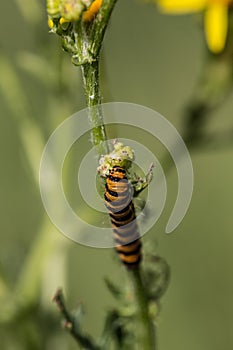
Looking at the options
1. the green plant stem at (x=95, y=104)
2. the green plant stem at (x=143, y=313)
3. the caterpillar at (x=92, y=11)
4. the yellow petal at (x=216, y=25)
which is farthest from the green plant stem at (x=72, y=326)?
the yellow petal at (x=216, y=25)

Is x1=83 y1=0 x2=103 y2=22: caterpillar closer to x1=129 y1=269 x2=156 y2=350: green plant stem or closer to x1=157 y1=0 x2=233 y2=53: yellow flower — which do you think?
x1=129 y1=269 x2=156 y2=350: green plant stem

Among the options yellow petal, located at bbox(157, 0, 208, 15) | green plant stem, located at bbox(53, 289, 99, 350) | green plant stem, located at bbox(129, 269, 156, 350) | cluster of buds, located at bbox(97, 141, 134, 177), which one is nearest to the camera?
cluster of buds, located at bbox(97, 141, 134, 177)

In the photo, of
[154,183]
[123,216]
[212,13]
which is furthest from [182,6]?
[123,216]

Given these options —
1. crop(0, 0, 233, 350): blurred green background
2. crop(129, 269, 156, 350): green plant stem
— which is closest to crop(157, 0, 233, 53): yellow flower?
crop(0, 0, 233, 350): blurred green background

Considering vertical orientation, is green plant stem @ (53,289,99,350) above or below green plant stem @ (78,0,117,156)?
below

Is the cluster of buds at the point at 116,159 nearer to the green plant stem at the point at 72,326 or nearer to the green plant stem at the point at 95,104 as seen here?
the green plant stem at the point at 95,104

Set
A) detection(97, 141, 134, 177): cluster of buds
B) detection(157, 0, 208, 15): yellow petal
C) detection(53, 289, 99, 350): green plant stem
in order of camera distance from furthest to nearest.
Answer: detection(157, 0, 208, 15): yellow petal
detection(53, 289, 99, 350): green plant stem
detection(97, 141, 134, 177): cluster of buds

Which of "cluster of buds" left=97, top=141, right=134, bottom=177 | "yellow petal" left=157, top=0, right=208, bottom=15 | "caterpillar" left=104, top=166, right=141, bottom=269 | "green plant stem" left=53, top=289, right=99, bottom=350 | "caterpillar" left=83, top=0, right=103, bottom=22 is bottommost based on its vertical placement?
"green plant stem" left=53, top=289, right=99, bottom=350
